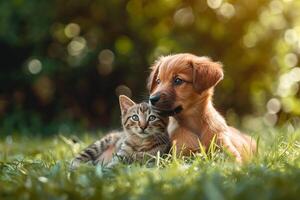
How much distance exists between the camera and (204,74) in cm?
606

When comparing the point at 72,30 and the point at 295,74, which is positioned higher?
the point at 72,30

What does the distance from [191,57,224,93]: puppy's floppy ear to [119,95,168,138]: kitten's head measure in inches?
17.3

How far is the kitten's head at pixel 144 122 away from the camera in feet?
20.2

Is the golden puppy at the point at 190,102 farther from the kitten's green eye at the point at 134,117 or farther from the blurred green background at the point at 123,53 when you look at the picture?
the blurred green background at the point at 123,53

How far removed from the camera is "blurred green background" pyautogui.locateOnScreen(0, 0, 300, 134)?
11.9 meters

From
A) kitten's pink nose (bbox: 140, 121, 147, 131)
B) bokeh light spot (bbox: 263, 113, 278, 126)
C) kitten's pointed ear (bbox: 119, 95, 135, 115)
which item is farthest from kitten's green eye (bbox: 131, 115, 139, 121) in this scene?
bokeh light spot (bbox: 263, 113, 278, 126)

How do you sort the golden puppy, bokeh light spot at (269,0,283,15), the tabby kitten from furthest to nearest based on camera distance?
bokeh light spot at (269,0,283,15), the tabby kitten, the golden puppy

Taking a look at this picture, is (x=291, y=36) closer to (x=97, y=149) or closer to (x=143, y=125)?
(x=97, y=149)

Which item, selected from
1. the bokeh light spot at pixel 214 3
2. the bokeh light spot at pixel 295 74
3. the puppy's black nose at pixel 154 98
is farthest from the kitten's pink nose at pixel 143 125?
the bokeh light spot at pixel 295 74

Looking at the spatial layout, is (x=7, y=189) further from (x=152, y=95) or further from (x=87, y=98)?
(x=87, y=98)

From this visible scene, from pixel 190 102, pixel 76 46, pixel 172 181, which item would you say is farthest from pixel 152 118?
pixel 76 46

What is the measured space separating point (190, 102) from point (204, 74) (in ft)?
0.85

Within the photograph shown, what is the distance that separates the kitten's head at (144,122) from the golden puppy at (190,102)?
0.10 metres

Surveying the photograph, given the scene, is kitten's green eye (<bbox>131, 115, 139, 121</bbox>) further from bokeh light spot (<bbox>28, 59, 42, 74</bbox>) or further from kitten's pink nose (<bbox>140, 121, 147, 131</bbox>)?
bokeh light spot (<bbox>28, 59, 42, 74</bbox>)
